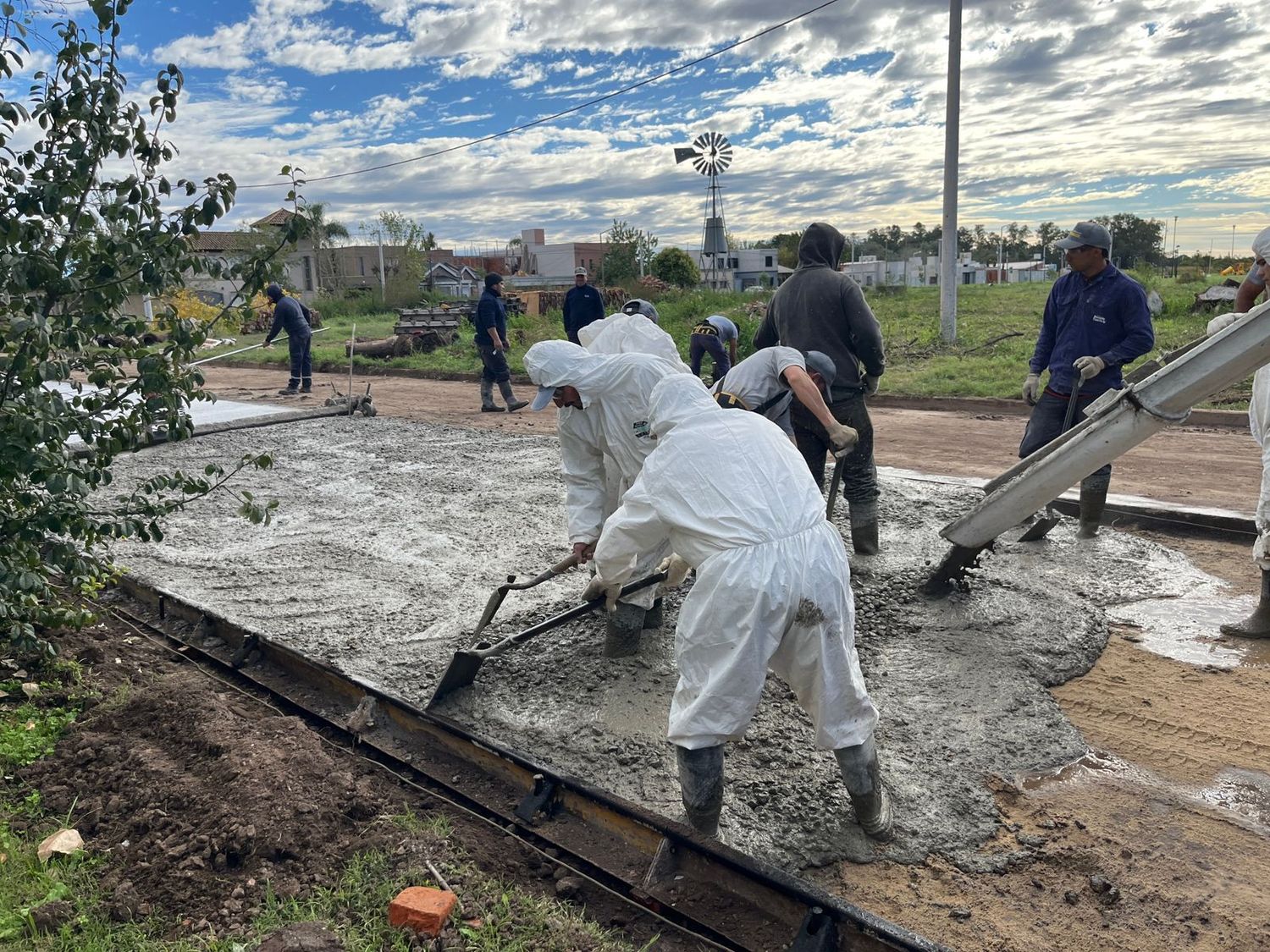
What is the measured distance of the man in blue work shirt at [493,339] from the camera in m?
11.9

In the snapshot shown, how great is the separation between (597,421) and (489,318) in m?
8.17

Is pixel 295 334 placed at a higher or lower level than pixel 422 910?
higher

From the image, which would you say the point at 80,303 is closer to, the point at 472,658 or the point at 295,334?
the point at 472,658

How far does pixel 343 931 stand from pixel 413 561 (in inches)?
142

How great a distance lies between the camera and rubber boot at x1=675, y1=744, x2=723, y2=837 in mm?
2861

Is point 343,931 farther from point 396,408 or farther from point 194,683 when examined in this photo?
point 396,408

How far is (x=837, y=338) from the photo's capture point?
546cm

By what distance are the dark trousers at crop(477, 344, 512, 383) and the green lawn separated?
4861 millimetres

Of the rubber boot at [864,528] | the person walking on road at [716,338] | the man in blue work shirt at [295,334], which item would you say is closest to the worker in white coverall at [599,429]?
the rubber boot at [864,528]

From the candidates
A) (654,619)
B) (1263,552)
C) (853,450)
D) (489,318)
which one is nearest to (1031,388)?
(853,450)

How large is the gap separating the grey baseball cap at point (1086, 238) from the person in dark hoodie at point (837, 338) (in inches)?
49.3

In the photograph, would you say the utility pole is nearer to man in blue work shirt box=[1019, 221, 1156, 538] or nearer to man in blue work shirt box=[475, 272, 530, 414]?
man in blue work shirt box=[475, 272, 530, 414]

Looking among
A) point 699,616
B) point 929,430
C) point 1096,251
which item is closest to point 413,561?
point 699,616

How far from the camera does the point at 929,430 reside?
10336mm
